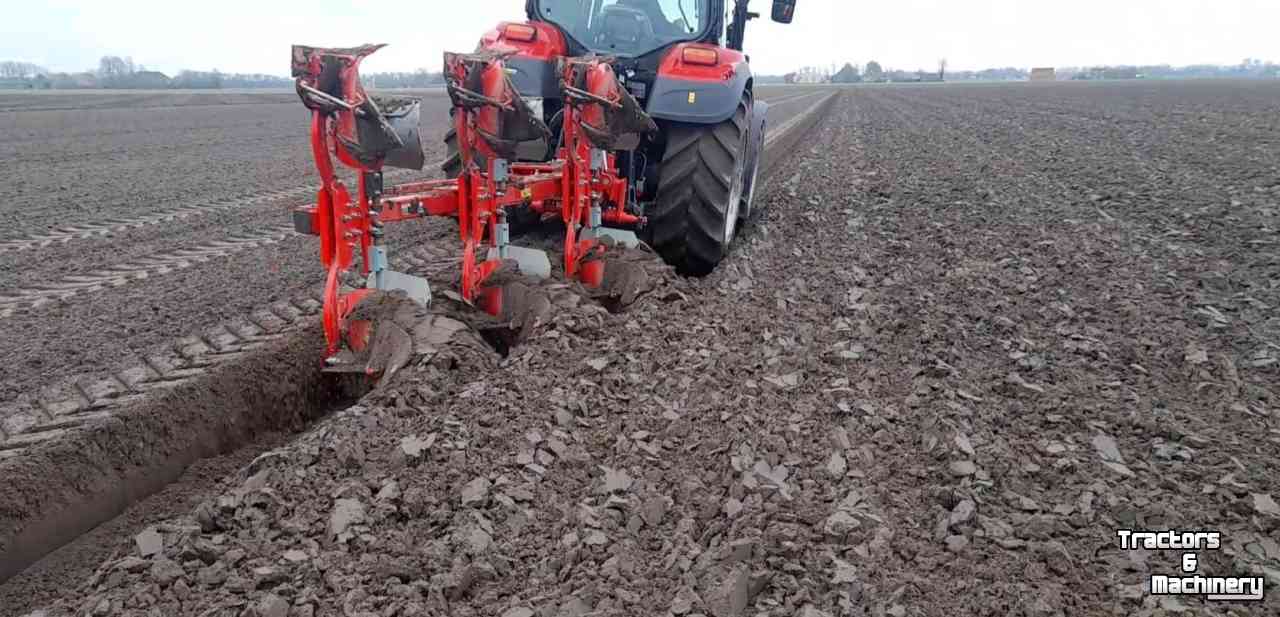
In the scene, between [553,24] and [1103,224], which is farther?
[1103,224]

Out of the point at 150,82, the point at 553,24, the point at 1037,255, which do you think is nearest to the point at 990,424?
the point at 1037,255

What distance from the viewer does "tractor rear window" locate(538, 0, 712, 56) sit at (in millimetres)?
5852

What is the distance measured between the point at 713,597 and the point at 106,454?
2363 millimetres

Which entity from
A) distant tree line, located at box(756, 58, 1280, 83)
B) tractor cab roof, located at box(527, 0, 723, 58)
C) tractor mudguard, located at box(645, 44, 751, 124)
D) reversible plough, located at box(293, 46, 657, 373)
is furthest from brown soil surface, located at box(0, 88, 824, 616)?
distant tree line, located at box(756, 58, 1280, 83)

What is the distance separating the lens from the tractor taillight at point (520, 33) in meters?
5.73

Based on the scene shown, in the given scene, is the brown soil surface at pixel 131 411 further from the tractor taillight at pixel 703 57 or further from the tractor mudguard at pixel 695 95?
the tractor taillight at pixel 703 57

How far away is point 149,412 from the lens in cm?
336

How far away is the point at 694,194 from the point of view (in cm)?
519

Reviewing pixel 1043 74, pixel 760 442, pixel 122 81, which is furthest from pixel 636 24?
pixel 1043 74

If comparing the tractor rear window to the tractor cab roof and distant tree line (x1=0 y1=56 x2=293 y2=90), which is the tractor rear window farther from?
distant tree line (x1=0 y1=56 x2=293 y2=90)

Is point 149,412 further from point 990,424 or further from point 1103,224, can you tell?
point 1103,224

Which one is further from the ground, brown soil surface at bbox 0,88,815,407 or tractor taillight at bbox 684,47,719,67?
tractor taillight at bbox 684,47,719,67

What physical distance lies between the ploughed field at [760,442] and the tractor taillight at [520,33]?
1762 mm

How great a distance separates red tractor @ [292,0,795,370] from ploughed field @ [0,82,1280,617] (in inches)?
13.9
